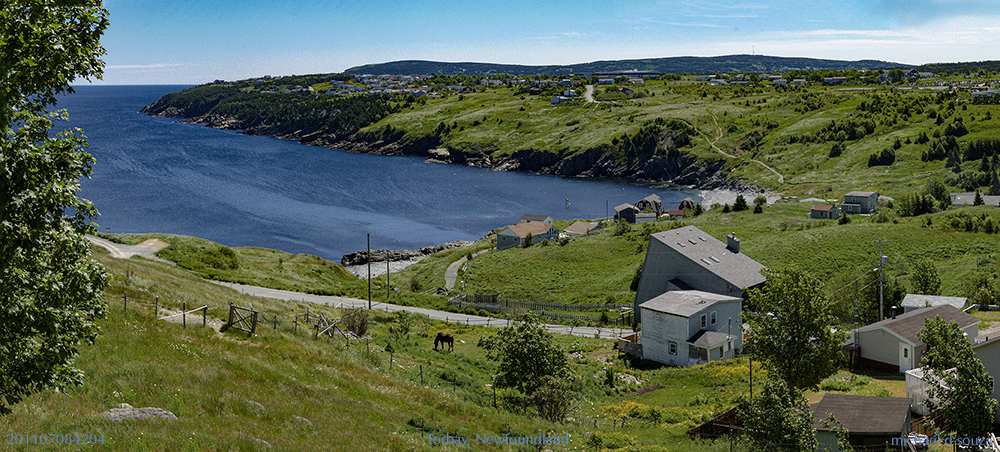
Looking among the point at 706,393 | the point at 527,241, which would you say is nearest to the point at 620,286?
the point at 527,241

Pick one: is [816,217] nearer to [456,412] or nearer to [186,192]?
[456,412]

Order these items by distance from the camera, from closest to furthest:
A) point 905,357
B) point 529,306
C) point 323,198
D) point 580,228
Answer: point 905,357 < point 529,306 < point 580,228 < point 323,198

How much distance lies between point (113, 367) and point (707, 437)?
20.3 meters

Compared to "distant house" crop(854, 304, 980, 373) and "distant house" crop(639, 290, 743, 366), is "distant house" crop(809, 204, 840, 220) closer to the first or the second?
"distant house" crop(639, 290, 743, 366)

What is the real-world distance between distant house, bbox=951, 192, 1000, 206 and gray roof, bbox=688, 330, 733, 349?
71204 millimetres

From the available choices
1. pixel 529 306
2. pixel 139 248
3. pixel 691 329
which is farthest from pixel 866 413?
pixel 139 248

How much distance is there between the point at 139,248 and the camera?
226ft

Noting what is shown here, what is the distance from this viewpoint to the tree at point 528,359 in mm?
25641

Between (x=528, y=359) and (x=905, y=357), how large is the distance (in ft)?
68.6

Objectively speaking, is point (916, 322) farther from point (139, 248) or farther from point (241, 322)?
point (139, 248)

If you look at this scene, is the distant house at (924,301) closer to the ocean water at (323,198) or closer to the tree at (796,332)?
the tree at (796,332)

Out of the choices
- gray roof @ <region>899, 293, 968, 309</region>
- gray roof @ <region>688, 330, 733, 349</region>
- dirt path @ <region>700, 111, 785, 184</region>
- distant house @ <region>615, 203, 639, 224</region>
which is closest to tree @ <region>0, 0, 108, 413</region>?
gray roof @ <region>688, 330, 733, 349</region>

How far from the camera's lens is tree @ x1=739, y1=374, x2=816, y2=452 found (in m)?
19.2

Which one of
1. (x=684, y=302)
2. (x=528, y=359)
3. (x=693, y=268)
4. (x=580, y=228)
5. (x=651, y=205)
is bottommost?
(x=580, y=228)
